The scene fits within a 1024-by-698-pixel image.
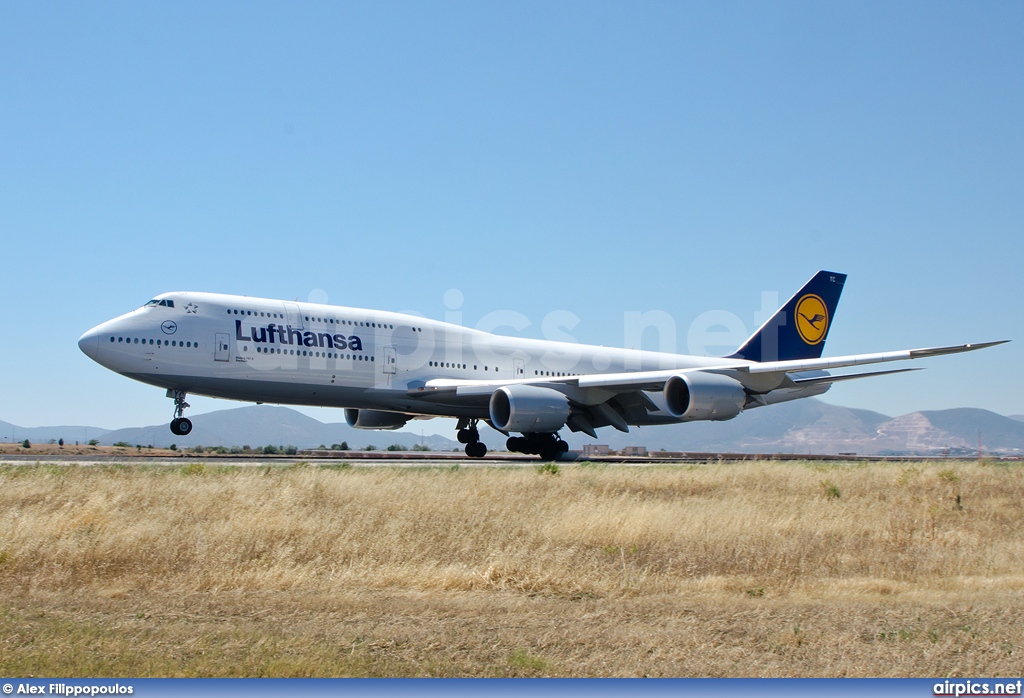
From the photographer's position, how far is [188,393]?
2606 centimetres

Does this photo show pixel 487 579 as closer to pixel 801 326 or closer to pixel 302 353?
pixel 302 353

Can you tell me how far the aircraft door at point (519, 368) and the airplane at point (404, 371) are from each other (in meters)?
0.04

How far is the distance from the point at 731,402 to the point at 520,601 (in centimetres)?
1887

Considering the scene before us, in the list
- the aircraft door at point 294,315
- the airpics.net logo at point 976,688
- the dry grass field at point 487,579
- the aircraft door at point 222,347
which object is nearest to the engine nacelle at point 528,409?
the aircraft door at point 294,315

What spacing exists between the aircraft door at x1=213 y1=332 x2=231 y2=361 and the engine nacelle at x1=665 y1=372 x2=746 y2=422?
12.5 meters

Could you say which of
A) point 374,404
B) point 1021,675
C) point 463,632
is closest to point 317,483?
point 463,632

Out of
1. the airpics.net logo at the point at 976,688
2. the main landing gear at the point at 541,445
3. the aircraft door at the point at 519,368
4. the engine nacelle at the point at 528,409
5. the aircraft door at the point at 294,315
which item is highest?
the aircraft door at the point at 294,315

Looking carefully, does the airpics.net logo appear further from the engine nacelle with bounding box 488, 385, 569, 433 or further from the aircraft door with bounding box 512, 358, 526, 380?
the aircraft door with bounding box 512, 358, 526, 380

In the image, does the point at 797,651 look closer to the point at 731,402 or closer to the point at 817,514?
the point at 817,514

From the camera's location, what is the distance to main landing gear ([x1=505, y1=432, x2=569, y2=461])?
29109mm

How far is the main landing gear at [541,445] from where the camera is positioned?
95.5ft

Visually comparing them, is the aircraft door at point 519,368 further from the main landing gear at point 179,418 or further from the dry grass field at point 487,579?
the dry grass field at point 487,579

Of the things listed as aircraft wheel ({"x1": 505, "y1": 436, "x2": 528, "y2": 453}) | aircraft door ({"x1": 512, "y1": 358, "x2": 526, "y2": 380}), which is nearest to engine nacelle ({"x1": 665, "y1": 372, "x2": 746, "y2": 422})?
aircraft wheel ({"x1": 505, "y1": 436, "x2": 528, "y2": 453})

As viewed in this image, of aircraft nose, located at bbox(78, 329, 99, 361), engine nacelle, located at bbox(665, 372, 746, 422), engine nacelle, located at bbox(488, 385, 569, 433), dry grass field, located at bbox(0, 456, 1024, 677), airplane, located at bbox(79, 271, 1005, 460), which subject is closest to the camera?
dry grass field, located at bbox(0, 456, 1024, 677)
